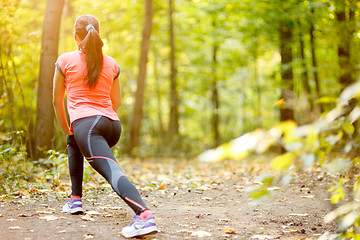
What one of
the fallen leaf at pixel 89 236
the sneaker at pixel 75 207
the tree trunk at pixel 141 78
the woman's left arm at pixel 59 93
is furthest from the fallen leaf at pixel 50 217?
the tree trunk at pixel 141 78

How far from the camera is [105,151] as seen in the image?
3.34 metres

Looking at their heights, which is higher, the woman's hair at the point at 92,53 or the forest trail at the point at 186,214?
the woman's hair at the point at 92,53

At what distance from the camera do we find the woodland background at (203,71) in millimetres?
2062

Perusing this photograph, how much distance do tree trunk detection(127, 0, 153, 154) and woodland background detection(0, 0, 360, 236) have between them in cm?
4

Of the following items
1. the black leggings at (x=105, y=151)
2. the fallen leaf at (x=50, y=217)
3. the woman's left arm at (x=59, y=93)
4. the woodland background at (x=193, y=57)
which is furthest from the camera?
the woodland background at (x=193, y=57)

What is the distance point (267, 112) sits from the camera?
89.0ft

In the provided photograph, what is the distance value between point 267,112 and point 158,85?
9.87 metres

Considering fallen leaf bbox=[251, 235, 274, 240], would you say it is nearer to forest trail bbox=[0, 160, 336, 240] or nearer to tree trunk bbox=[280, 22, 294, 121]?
forest trail bbox=[0, 160, 336, 240]

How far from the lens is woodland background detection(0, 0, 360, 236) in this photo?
2.06 metres

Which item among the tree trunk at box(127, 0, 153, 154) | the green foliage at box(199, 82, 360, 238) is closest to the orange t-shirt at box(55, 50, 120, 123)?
the green foliage at box(199, 82, 360, 238)

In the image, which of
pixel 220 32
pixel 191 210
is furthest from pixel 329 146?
pixel 220 32

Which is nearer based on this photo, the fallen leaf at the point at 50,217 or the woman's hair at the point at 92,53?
the woman's hair at the point at 92,53

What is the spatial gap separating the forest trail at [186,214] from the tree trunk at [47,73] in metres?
1.32

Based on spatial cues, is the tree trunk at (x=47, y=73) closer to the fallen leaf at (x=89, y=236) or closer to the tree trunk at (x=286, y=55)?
the fallen leaf at (x=89, y=236)
